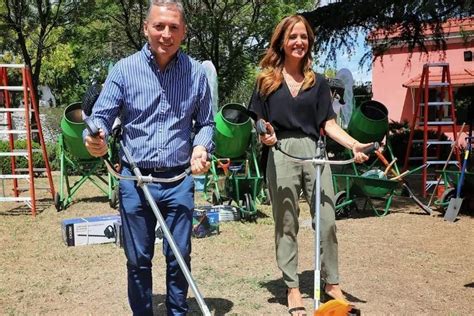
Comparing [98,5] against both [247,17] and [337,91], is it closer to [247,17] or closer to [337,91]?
[247,17]

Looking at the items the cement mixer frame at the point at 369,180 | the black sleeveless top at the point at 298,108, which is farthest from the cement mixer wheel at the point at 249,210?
the black sleeveless top at the point at 298,108

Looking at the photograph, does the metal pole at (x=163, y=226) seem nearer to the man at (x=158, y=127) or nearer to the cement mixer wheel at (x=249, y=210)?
the man at (x=158, y=127)

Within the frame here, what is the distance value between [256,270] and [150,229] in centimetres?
211

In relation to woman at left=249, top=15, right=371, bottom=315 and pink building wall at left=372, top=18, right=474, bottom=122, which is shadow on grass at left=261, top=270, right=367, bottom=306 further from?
pink building wall at left=372, top=18, right=474, bottom=122

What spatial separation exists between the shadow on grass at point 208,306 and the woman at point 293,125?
1.62 feet

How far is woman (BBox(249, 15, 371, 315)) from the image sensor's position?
3607 mm

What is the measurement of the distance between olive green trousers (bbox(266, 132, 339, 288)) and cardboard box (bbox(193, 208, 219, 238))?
269 centimetres

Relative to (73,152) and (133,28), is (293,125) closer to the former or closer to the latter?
(73,152)

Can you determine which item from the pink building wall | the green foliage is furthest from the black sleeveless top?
the pink building wall

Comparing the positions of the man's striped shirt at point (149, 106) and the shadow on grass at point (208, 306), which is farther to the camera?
the shadow on grass at point (208, 306)

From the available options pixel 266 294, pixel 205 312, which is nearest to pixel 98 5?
pixel 266 294

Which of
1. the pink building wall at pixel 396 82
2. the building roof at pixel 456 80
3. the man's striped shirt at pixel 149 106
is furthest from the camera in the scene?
the pink building wall at pixel 396 82

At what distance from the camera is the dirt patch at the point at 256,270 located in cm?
408

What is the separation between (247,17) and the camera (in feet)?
61.4
